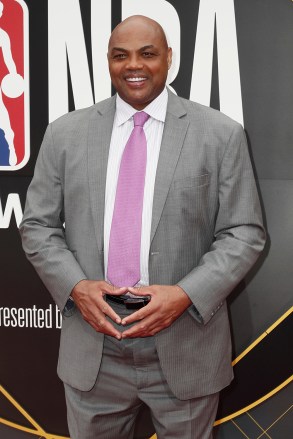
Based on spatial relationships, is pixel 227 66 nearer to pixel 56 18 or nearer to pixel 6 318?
pixel 56 18

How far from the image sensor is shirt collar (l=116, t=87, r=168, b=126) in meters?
1.79

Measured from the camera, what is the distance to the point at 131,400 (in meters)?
1.80

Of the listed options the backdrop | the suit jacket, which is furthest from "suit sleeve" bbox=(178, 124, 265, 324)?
the backdrop

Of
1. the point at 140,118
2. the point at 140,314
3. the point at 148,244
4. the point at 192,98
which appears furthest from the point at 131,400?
the point at 192,98

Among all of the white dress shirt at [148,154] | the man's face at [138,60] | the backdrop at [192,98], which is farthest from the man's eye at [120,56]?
the backdrop at [192,98]

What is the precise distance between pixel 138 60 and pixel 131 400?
3.40 ft

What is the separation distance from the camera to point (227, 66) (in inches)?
90.0

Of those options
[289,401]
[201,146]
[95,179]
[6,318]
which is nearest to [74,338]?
[95,179]

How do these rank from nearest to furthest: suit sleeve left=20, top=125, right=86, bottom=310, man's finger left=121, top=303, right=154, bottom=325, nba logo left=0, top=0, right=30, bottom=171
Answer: man's finger left=121, top=303, right=154, bottom=325 → suit sleeve left=20, top=125, right=86, bottom=310 → nba logo left=0, top=0, right=30, bottom=171

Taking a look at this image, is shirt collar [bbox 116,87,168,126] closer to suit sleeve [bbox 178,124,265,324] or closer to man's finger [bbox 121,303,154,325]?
suit sleeve [bbox 178,124,265,324]

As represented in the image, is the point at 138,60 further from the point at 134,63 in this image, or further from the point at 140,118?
the point at 140,118

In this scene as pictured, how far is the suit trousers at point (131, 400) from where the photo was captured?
1.75 meters

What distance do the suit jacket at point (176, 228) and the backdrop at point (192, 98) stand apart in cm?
57

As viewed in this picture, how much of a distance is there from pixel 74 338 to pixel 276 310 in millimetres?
960
